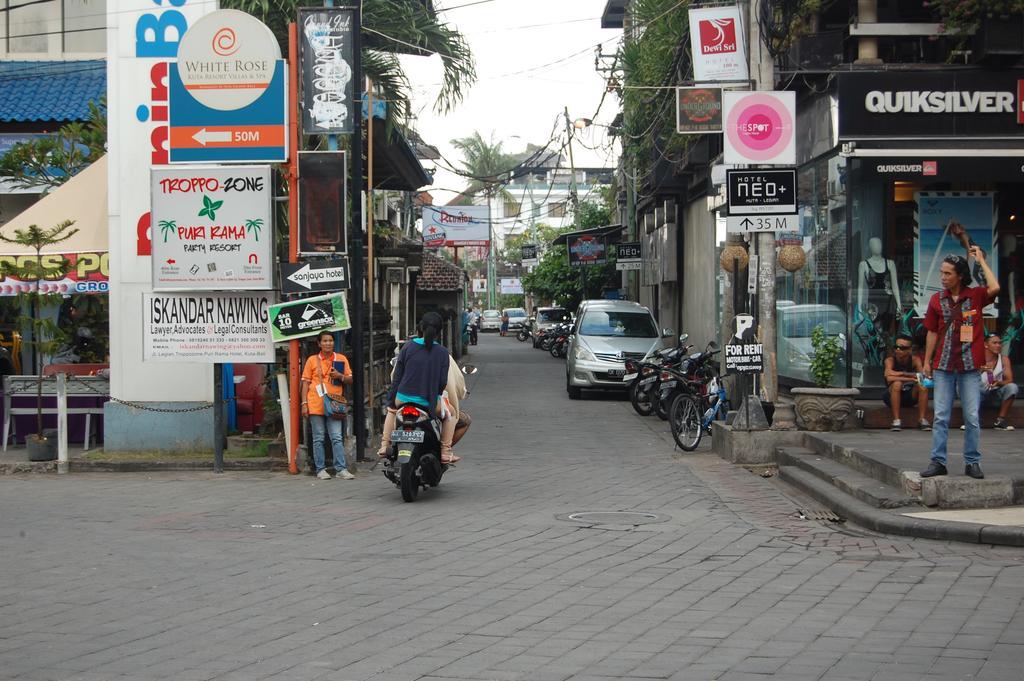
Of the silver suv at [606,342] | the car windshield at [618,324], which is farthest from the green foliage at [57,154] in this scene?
the car windshield at [618,324]

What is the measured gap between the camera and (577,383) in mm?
23547

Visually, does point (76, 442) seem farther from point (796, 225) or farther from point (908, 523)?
point (908, 523)

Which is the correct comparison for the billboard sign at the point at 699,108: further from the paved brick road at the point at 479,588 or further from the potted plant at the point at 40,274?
the potted plant at the point at 40,274

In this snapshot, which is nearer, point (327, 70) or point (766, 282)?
point (327, 70)

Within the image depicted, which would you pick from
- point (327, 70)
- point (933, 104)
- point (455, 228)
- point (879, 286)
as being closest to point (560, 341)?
point (455, 228)

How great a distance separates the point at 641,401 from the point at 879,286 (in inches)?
210

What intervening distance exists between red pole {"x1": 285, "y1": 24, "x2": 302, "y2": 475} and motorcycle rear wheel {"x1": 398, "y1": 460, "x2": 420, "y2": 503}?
8.74 feet

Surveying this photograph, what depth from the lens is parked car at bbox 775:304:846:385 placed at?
51.9 ft

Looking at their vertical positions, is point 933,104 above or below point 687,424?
above

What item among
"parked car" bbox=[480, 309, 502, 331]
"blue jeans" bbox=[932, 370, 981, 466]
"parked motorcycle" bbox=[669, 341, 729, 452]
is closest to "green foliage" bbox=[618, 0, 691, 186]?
"parked motorcycle" bbox=[669, 341, 729, 452]

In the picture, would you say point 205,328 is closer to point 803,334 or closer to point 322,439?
point 322,439

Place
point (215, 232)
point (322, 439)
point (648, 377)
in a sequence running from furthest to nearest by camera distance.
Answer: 1. point (648, 377)
2. point (215, 232)
3. point (322, 439)

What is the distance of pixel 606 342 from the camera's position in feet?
78.9

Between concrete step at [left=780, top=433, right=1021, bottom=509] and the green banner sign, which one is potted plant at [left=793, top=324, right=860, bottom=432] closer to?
concrete step at [left=780, top=433, right=1021, bottom=509]
